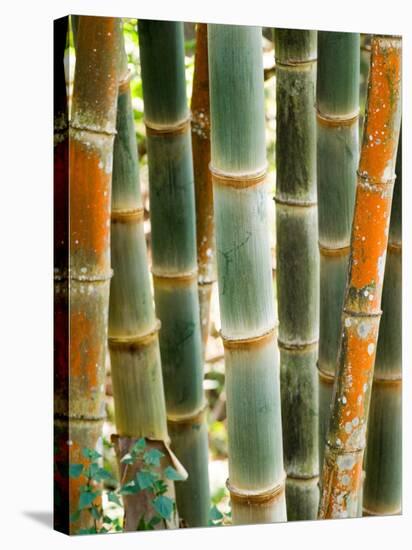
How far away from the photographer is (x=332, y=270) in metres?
3.22

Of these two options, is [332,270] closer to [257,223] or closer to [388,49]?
[257,223]

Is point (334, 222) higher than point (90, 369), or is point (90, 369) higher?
point (334, 222)

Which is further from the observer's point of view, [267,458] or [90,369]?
[267,458]

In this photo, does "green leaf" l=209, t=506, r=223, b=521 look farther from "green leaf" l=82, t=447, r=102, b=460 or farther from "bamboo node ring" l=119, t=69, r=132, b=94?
"bamboo node ring" l=119, t=69, r=132, b=94

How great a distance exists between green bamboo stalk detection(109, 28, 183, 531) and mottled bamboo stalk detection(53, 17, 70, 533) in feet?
0.43

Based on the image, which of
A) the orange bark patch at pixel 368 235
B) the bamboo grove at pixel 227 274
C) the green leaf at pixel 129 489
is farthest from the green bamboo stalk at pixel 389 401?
the green leaf at pixel 129 489

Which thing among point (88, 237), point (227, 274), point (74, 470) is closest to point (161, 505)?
point (74, 470)

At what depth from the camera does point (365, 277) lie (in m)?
3.22

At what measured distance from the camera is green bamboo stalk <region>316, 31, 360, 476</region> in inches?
125

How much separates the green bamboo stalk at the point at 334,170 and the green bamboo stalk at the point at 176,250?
0.40 m

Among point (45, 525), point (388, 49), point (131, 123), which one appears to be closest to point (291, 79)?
point (388, 49)

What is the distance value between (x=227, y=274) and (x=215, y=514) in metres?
0.65

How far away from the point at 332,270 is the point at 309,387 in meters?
0.34

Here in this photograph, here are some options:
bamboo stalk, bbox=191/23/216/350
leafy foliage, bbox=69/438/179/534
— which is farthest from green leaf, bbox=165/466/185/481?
bamboo stalk, bbox=191/23/216/350
